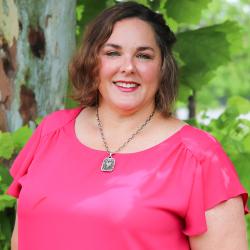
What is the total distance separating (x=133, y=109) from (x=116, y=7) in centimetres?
47

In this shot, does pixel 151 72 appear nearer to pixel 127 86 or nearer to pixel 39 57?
pixel 127 86

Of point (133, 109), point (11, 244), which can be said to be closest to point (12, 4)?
point (133, 109)

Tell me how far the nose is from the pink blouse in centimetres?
33

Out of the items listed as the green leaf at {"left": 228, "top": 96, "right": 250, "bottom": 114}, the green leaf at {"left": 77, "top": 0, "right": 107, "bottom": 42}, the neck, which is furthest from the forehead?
the green leaf at {"left": 228, "top": 96, "right": 250, "bottom": 114}

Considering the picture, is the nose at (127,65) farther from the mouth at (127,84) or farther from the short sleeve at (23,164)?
the short sleeve at (23,164)

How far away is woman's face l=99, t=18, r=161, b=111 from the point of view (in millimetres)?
2467

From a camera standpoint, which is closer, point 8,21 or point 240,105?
point 8,21

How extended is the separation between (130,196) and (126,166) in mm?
159

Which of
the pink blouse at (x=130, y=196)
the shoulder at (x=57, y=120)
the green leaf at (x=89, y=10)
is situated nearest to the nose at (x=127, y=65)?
the pink blouse at (x=130, y=196)

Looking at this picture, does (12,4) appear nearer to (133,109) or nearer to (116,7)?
(116,7)

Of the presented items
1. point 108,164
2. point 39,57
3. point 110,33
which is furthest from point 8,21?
point 108,164

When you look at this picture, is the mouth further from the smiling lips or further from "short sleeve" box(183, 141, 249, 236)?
"short sleeve" box(183, 141, 249, 236)

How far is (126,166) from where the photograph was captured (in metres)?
2.37

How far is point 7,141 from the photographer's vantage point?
116 inches
